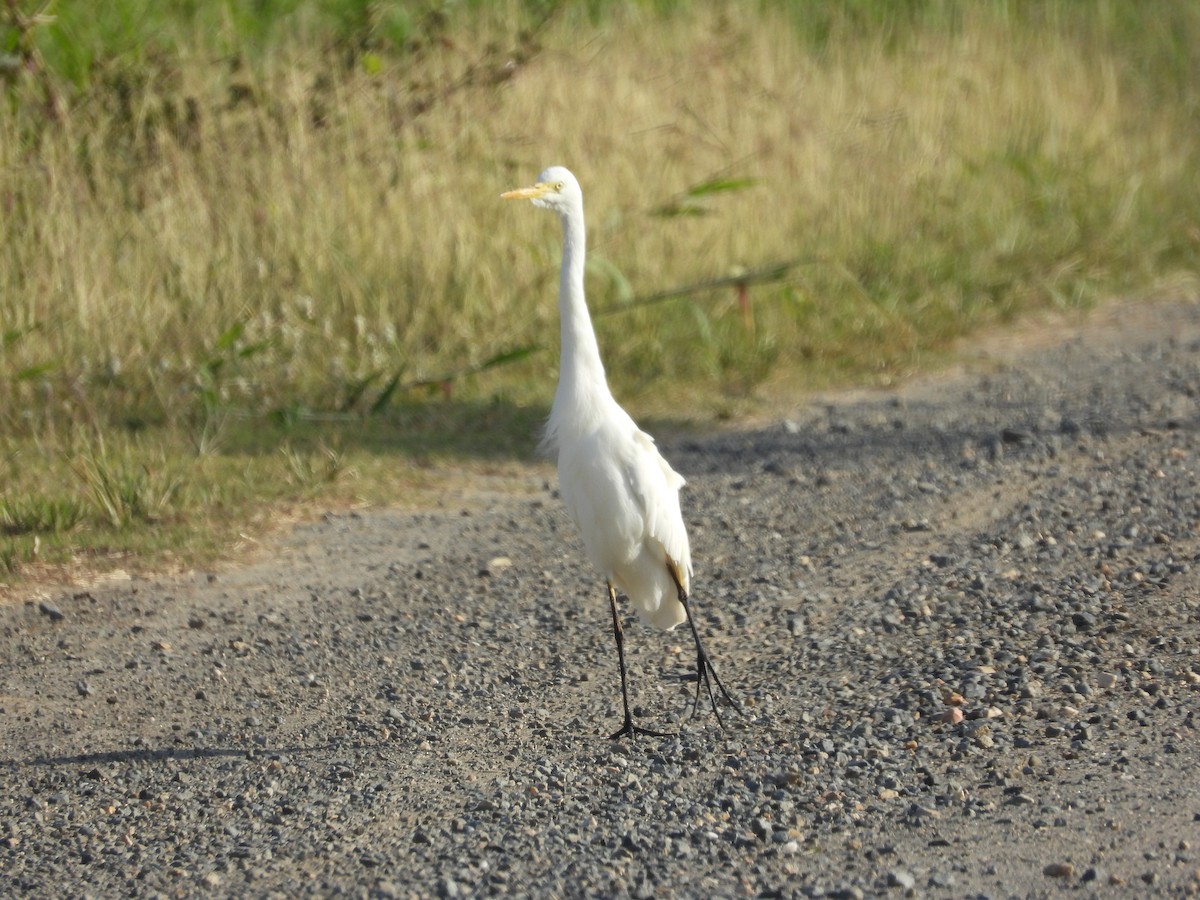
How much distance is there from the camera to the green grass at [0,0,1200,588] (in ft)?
18.9

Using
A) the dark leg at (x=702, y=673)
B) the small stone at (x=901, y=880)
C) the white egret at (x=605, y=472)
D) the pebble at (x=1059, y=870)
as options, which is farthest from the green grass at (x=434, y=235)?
the pebble at (x=1059, y=870)

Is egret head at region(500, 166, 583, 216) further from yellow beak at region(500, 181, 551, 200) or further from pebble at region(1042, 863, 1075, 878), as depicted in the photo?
pebble at region(1042, 863, 1075, 878)

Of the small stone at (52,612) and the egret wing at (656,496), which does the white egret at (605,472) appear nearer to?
the egret wing at (656,496)

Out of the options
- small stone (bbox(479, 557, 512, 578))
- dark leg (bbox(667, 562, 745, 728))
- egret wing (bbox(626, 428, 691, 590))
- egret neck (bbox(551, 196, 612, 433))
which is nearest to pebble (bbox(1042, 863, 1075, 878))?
dark leg (bbox(667, 562, 745, 728))

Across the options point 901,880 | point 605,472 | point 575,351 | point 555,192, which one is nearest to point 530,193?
point 555,192

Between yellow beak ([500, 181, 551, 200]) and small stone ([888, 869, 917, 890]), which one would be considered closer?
small stone ([888, 869, 917, 890])

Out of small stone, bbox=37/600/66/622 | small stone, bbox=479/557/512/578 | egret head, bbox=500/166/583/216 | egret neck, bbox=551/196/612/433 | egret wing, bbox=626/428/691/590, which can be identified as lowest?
small stone, bbox=479/557/512/578

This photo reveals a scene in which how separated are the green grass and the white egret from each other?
164cm

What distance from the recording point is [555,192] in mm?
3607

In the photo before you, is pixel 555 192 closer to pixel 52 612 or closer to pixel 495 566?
pixel 495 566

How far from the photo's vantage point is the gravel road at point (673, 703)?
2783mm

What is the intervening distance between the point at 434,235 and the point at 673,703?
3849 millimetres

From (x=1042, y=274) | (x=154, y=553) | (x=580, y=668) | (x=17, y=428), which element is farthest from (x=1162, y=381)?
(x=17, y=428)

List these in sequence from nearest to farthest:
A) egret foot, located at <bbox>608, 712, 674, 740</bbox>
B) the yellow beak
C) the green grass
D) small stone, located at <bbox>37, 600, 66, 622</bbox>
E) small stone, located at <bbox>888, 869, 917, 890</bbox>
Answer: small stone, located at <bbox>888, 869, 917, 890</bbox> < egret foot, located at <bbox>608, 712, 674, 740</bbox> < the yellow beak < small stone, located at <bbox>37, 600, 66, 622</bbox> < the green grass
